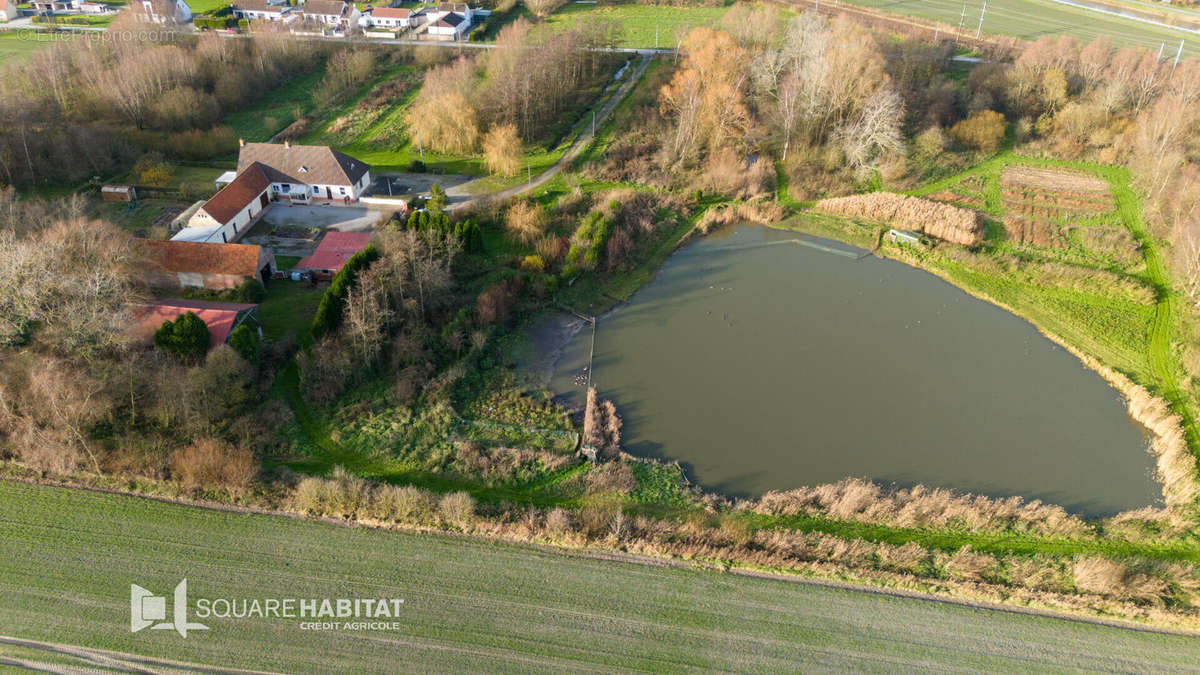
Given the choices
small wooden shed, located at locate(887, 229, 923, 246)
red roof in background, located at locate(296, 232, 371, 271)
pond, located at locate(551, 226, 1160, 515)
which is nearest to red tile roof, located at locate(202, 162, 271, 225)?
red roof in background, located at locate(296, 232, 371, 271)

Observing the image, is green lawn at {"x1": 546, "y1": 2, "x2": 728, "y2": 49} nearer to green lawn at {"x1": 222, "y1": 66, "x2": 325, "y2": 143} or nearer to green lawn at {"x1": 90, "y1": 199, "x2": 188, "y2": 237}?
green lawn at {"x1": 222, "y1": 66, "x2": 325, "y2": 143}

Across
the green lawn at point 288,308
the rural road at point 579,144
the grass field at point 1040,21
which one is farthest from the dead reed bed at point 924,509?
the grass field at point 1040,21

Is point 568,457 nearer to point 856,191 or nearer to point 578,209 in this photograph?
point 578,209

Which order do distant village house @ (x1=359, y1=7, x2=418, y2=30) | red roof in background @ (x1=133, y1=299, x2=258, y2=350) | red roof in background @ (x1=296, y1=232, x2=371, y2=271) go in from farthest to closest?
distant village house @ (x1=359, y1=7, x2=418, y2=30), red roof in background @ (x1=296, y1=232, x2=371, y2=271), red roof in background @ (x1=133, y1=299, x2=258, y2=350)

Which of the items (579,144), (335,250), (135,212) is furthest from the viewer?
(579,144)

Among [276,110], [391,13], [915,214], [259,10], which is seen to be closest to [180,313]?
[276,110]

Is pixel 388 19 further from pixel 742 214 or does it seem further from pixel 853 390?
pixel 853 390

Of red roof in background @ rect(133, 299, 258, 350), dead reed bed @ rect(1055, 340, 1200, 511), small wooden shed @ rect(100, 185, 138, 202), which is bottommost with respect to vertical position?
dead reed bed @ rect(1055, 340, 1200, 511)
